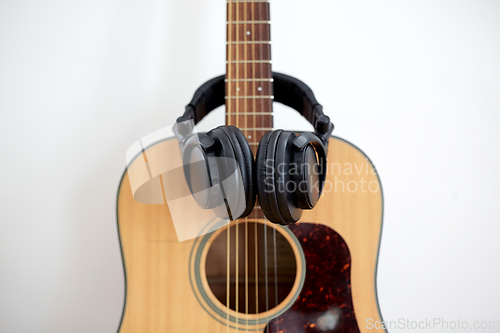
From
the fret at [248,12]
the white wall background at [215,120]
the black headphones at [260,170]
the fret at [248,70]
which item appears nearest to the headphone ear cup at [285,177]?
the black headphones at [260,170]

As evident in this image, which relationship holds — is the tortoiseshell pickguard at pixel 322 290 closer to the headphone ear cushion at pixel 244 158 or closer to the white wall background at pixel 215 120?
the headphone ear cushion at pixel 244 158

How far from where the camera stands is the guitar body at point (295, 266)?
67 centimetres

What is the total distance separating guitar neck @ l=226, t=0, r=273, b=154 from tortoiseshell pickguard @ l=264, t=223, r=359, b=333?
237 millimetres

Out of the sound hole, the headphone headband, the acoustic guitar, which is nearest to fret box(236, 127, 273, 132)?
the acoustic guitar

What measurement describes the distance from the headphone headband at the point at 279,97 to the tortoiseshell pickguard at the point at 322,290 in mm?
254

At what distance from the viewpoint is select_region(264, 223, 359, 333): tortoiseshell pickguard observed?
2.19 ft

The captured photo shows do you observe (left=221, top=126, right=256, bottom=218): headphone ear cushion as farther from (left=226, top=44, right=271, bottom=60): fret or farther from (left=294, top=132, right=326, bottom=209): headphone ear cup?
(left=226, top=44, right=271, bottom=60): fret
